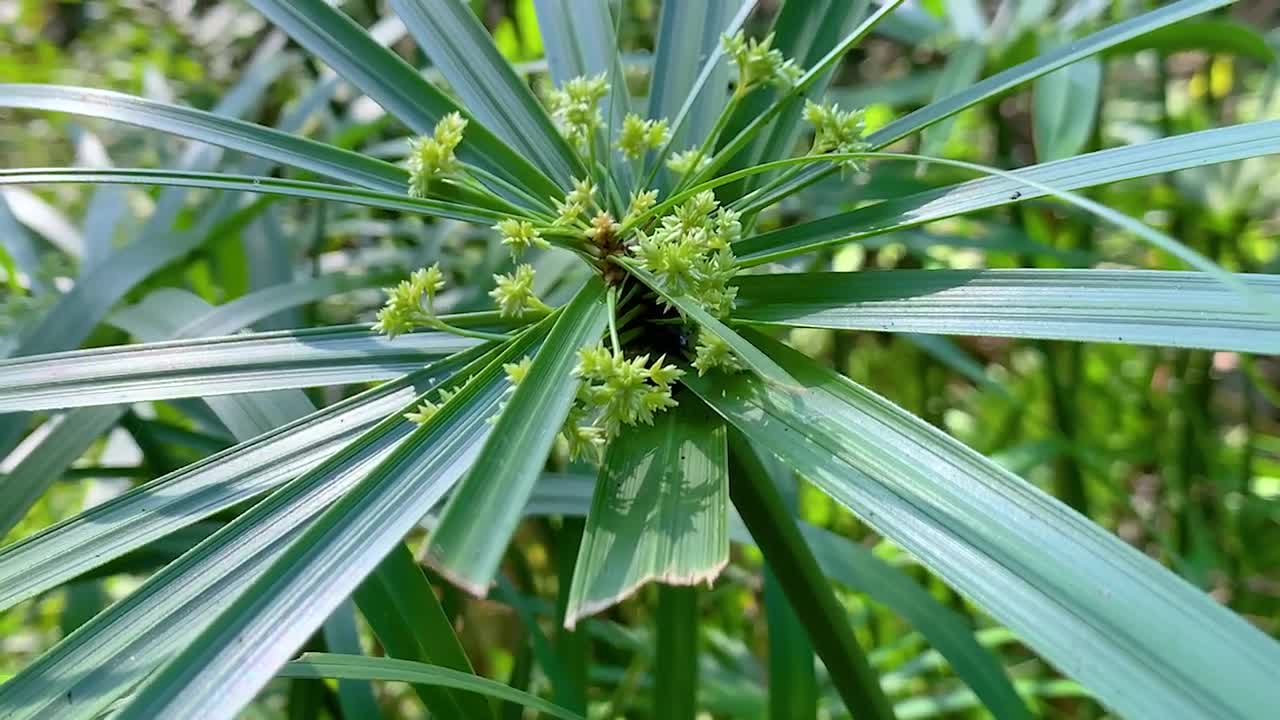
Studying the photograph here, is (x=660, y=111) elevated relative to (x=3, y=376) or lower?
elevated

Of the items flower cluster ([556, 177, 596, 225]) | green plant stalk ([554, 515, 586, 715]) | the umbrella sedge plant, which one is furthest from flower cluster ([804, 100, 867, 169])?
green plant stalk ([554, 515, 586, 715])

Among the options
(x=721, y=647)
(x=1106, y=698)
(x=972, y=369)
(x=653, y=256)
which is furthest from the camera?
(x=721, y=647)

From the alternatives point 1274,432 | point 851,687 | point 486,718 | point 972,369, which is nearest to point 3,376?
point 486,718

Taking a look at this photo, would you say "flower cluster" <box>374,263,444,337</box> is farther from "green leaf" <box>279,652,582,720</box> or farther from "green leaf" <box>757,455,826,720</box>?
"green leaf" <box>757,455,826,720</box>

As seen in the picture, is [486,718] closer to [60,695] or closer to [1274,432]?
[60,695]

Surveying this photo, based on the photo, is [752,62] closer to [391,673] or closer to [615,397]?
[615,397]

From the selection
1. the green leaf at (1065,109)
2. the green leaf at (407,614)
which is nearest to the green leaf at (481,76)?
the green leaf at (407,614)

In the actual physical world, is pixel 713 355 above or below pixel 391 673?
above

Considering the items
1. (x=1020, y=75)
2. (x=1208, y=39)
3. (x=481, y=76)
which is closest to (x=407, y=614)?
(x=481, y=76)
